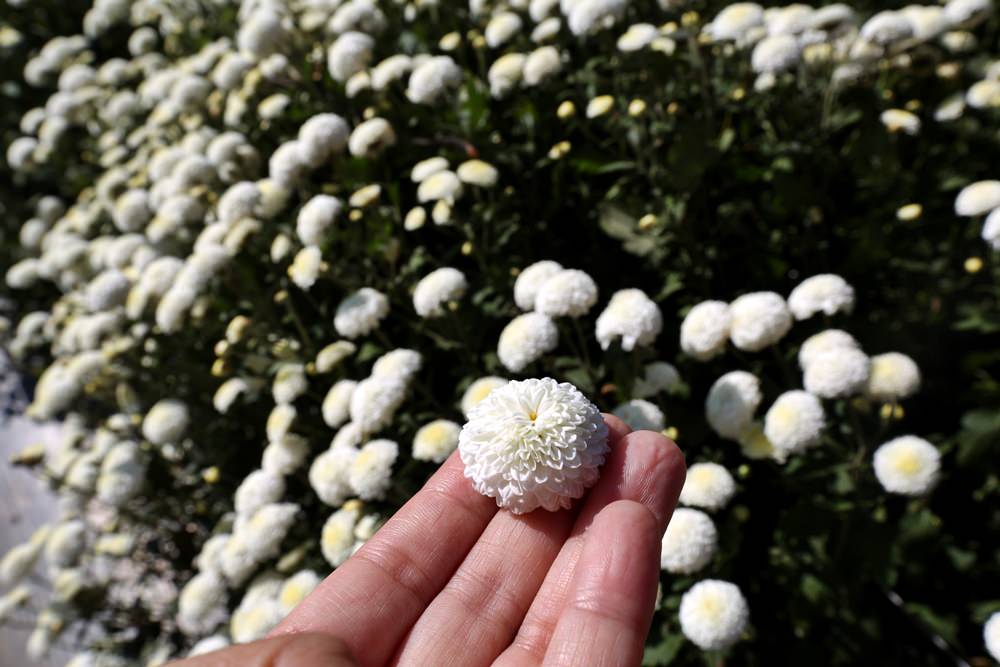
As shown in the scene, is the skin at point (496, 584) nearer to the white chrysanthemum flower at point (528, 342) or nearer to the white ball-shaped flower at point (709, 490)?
the white ball-shaped flower at point (709, 490)

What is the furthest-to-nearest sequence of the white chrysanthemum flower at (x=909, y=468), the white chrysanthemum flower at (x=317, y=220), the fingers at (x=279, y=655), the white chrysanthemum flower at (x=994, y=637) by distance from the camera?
the white chrysanthemum flower at (x=317, y=220) < the white chrysanthemum flower at (x=909, y=468) < the white chrysanthemum flower at (x=994, y=637) < the fingers at (x=279, y=655)

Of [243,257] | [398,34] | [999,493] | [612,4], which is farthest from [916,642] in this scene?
[398,34]

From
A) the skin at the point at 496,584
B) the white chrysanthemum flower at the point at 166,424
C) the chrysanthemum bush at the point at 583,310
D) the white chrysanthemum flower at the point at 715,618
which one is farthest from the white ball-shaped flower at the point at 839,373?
the white chrysanthemum flower at the point at 166,424

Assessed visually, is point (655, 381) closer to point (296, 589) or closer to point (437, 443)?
point (437, 443)

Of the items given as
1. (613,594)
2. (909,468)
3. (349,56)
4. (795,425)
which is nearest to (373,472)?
(613,594)

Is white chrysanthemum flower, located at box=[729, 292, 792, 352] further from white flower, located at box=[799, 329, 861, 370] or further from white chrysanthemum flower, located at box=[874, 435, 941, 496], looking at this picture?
white chrysanthemum flower, located at box=[874, 435, 941, 496]

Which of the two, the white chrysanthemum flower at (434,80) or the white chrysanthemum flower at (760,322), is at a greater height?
→ the white chrysanthemum flower at (434,80)
